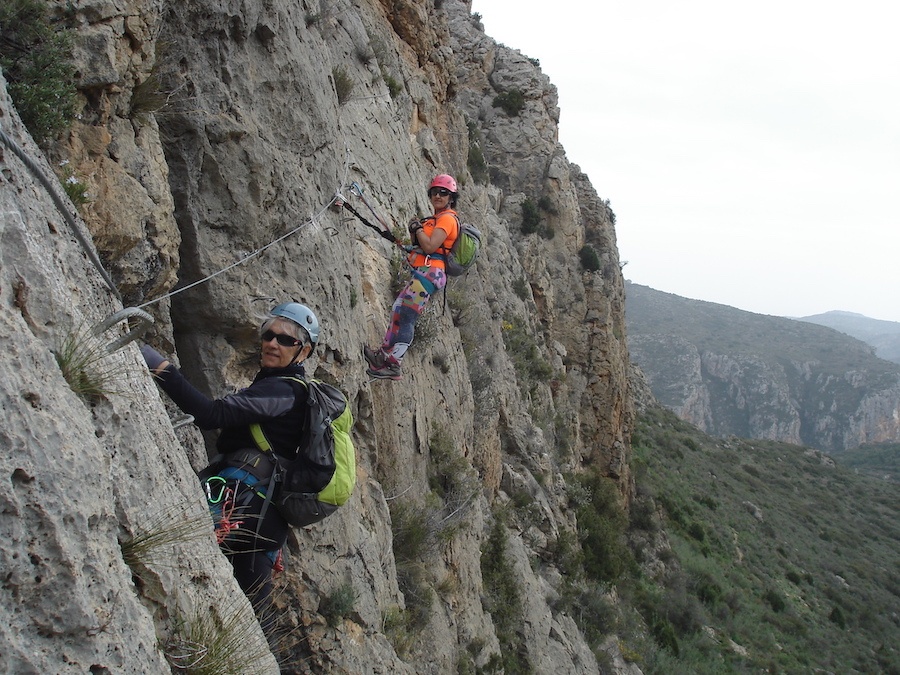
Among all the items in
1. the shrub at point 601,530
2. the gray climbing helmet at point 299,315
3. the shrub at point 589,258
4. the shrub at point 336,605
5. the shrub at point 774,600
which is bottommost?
the shrub at point 774,600

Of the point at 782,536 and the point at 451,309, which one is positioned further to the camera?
the point at 782,536

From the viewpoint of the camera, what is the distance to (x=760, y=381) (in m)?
107

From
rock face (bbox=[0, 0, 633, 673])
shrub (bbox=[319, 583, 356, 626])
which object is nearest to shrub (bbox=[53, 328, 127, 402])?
rock face (bbox=[0, 0, 633, 673])

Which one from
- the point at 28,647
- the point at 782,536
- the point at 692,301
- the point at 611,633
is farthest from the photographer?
the point at 692,301

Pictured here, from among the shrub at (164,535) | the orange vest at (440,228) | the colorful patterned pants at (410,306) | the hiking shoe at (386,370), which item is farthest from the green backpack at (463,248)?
the shrub at (164,535)

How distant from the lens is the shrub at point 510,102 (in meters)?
23.5

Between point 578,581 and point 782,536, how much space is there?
27.6 metres

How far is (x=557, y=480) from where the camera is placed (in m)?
16.2

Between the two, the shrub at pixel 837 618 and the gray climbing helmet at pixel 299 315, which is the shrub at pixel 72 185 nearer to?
the gray climbing helmet at pixel 299 315

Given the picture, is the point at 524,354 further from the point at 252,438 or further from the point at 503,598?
the point at 252,438

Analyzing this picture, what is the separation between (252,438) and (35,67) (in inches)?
85.8

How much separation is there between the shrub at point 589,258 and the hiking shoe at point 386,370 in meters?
18.6

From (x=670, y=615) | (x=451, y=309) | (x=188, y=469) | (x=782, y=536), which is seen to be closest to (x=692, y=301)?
(x=782, y=536)

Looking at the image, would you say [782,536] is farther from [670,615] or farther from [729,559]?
[670,615]
